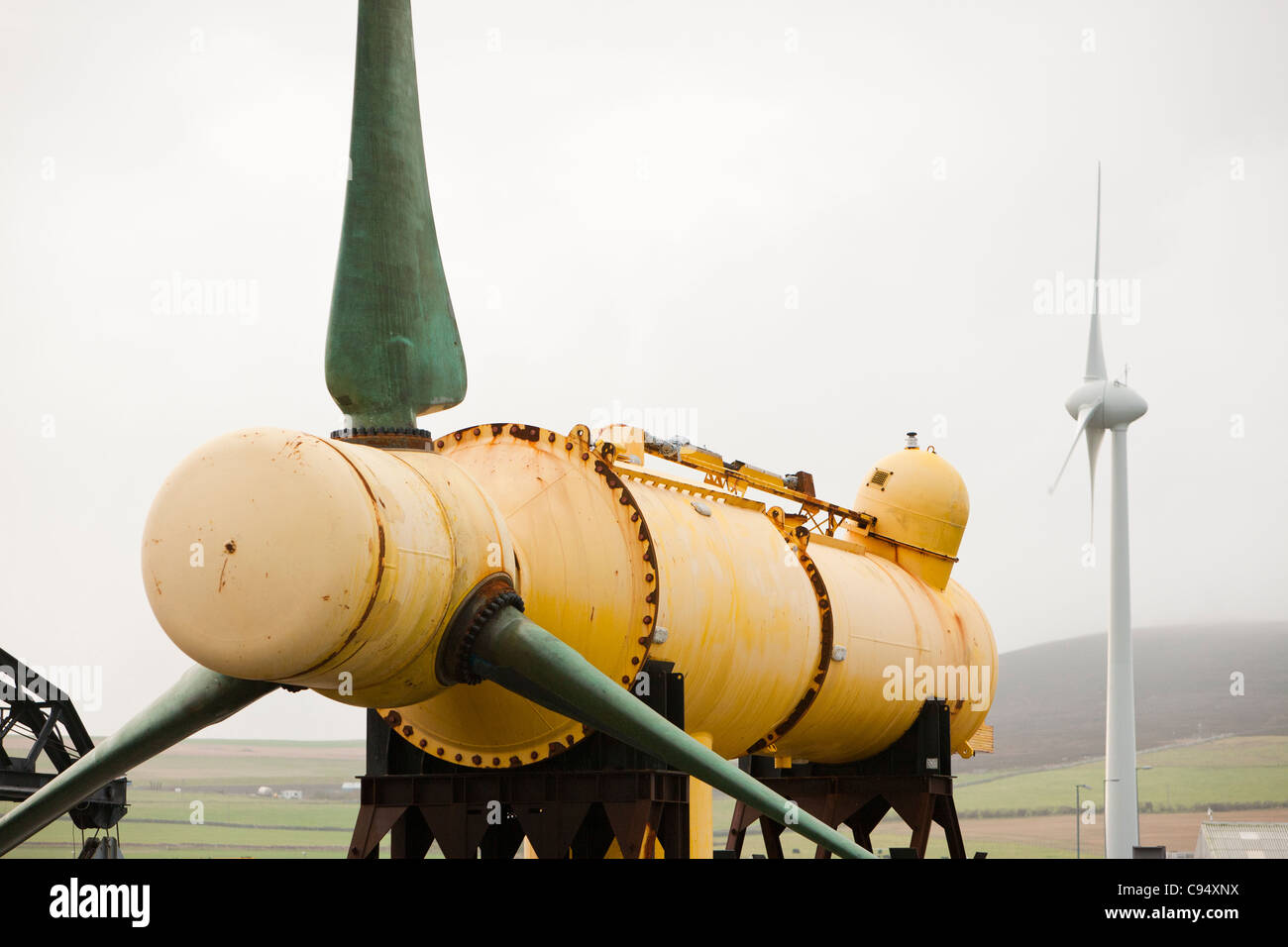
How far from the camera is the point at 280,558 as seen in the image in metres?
11.7

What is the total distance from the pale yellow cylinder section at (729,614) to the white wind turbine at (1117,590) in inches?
726

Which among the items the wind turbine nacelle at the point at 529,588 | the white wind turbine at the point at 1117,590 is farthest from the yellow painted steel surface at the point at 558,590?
the white wind turbine at the point at 1117,590

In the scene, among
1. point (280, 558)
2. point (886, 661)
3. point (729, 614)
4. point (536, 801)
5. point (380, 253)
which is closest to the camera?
point (280, 558)

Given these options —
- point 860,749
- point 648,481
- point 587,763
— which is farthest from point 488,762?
point 860,749

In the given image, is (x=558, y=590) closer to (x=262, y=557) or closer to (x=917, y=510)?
(x=262, y=557)

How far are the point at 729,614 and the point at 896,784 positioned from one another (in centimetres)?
821

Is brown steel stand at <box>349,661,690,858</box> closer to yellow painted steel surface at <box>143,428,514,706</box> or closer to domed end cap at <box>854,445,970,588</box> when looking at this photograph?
yellow painted steel surface at <box>143,428,514,706</box>

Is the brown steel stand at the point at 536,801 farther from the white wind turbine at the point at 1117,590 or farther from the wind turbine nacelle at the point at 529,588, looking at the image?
the white wind turbine at the point at 1117,590

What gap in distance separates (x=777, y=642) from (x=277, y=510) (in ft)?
27.1

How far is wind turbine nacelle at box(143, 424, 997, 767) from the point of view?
11.8 metres

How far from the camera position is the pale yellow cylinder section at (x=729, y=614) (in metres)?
16.2

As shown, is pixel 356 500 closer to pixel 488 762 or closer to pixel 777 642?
pixel 488 762

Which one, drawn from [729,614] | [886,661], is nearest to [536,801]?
[729,614]

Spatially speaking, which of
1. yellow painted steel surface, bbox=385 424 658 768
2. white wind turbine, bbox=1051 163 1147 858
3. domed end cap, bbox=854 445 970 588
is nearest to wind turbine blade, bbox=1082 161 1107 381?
white wind turbine, bbox=1051 163 1147 858
